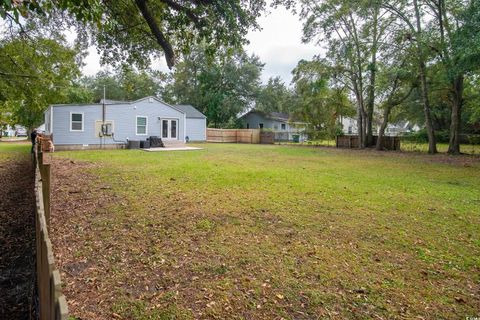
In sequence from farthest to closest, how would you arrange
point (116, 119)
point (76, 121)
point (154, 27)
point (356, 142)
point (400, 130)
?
1. point (400, 130)
2. point (356, 142)
3. point (116, 119)
4. point (76, 121)
5. point (154, 27)

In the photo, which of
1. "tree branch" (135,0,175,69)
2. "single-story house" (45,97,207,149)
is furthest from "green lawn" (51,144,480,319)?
"single-story house" (45,97,207,149)

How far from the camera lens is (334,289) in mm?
2799

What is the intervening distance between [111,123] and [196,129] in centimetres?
1090

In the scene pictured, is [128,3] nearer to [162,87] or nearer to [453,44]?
[453,44]

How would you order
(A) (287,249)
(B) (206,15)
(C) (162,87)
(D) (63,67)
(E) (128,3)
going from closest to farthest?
(A) (287,249), (B) (206,15), (E) (128,3), (D) (63,67), (C) (162,87)

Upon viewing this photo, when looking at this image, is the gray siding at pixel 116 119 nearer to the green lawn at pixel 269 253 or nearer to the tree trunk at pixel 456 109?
A: the green lawn at pixel 269 253

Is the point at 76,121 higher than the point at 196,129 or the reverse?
the reverse

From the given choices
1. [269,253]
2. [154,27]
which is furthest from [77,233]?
[154,27]

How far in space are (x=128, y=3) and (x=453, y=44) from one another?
1182 cm

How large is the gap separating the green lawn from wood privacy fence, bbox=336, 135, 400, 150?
1586 cm

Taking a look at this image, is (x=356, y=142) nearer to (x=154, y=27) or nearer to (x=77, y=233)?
(x=154, y=27)

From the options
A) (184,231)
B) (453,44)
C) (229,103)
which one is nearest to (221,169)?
(184,231)

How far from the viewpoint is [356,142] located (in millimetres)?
23766

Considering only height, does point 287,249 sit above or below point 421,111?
below
